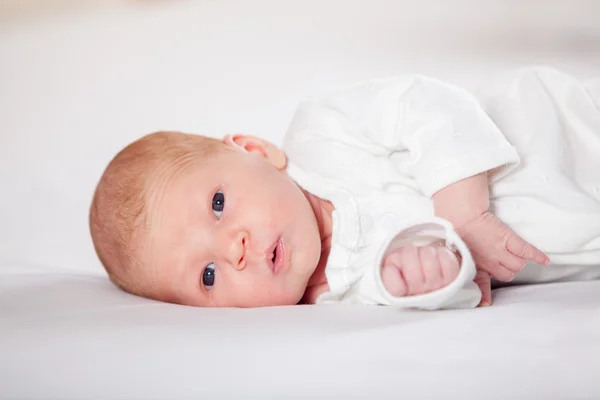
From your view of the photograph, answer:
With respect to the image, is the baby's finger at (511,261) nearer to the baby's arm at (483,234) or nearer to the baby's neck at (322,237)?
the baby's arm at (483,234)

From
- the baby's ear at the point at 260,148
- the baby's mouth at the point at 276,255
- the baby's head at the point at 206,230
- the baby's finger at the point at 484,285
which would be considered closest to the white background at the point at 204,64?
the baby's ear at the point at 260,148

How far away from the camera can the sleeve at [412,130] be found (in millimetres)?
1196

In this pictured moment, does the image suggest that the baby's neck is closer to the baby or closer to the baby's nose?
the baby

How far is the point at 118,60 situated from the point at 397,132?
45.1 inches

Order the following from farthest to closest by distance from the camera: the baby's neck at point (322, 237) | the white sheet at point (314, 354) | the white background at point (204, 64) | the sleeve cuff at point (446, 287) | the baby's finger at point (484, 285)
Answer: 1. the white background at point (204, 64)
2. the baby's neck at point (322, 237)
3. the baby's finger at point (484, 285)
4. the sleeve cuff at point (446, 287)
5. the white sheet at point (314, 354)

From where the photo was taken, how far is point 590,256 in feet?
4.26

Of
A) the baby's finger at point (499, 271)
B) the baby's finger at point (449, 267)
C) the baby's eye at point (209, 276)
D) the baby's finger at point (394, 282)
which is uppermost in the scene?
the baby's finger at point (449, 267)

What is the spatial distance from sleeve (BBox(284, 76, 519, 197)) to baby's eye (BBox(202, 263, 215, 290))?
32 cm

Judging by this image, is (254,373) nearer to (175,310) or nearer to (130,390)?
(130,390)

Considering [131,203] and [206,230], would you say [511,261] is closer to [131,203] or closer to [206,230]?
[206,230]

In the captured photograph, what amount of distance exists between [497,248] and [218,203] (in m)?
0.49

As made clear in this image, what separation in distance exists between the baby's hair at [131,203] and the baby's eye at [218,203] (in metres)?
0.09

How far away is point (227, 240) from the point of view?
1.17 meters

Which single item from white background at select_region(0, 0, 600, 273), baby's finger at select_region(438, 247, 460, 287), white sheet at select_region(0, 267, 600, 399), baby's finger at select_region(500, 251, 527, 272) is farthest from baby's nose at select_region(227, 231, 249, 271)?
white background at select_region(0, 0, 600, 273)
